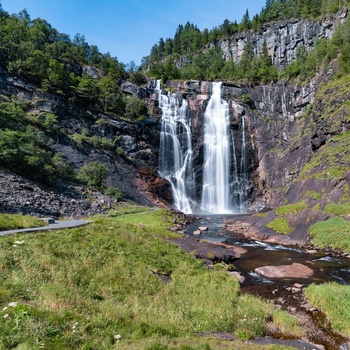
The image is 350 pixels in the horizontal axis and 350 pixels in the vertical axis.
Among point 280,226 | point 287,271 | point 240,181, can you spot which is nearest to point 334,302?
point 287,271

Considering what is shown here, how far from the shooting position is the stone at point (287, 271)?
1566 centimetres

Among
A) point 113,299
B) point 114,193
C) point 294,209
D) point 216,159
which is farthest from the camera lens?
point 216,159

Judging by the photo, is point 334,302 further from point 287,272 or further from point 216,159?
point 216,159

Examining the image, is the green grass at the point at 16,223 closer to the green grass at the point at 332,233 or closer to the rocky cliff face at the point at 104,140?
the green grass at the point at 332,233

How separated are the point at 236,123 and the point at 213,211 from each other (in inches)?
971

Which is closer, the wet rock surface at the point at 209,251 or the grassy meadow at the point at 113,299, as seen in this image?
the grassy meadow at the point at 113,299

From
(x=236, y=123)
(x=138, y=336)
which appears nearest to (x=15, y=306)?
(x=138, y=336)

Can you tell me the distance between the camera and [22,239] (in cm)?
1339

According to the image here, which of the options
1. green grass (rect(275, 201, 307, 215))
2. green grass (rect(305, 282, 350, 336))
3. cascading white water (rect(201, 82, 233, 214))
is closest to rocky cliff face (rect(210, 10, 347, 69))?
cascading white water (rect(201, 82, 233, 214))

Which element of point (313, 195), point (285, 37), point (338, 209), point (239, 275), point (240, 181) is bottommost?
point (239, 275)

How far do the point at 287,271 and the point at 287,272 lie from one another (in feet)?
0.50

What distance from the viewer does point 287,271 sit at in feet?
53.1

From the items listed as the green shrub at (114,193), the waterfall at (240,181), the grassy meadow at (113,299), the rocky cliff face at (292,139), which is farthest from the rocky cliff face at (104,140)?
the grassy meadow at (113,299)

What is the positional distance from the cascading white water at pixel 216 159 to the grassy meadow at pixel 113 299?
4284 centimetres
